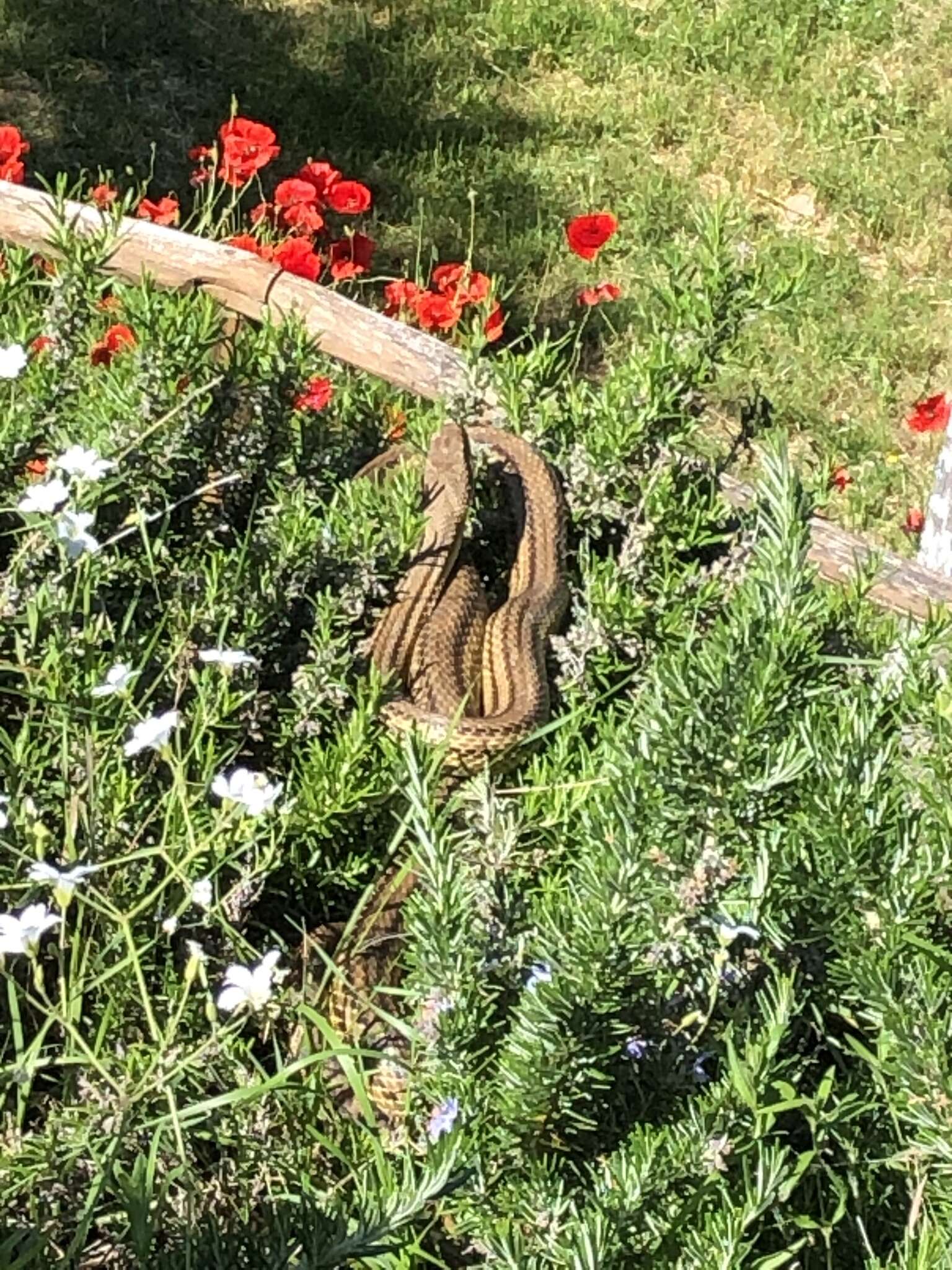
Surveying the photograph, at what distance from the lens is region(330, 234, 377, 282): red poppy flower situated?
15.9 feet

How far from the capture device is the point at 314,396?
383 centimetres

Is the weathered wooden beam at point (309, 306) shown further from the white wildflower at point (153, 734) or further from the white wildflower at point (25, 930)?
the white wildflower at point (25, 930)

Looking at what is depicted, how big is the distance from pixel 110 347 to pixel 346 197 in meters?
1.60

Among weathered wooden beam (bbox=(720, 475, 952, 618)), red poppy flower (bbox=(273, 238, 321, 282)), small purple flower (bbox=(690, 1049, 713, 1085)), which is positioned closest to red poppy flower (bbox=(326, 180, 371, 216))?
red poppy flower (bbox=(273, 238, 321, 282))

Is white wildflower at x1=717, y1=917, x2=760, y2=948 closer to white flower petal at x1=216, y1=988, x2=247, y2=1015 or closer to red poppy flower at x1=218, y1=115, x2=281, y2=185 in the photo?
white flower petal at x1=216, y1=988, x2=247, y2=1015

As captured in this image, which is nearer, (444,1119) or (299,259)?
(444,1119)

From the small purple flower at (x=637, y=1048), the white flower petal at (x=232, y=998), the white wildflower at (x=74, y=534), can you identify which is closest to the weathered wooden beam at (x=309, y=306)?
the white wildflower at (x=74, y=534)

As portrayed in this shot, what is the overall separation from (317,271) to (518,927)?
2.72m

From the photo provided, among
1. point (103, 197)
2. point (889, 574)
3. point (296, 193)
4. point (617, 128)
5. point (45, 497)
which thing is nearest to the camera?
point (45, 497)

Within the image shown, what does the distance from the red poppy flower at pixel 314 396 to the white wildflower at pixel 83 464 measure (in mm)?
1031

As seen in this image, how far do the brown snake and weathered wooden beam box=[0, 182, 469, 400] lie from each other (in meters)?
0.48

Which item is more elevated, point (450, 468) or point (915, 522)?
point (450, 468)

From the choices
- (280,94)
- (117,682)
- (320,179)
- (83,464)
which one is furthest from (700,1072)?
(280,94)

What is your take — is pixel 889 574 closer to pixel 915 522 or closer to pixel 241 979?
pixel 915 522
